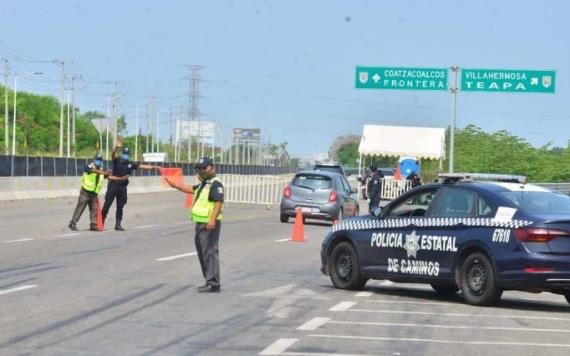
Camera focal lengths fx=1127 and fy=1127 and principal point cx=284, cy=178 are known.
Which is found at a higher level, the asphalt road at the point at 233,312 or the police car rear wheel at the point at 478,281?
the police car rear wheel at the point at 478,281

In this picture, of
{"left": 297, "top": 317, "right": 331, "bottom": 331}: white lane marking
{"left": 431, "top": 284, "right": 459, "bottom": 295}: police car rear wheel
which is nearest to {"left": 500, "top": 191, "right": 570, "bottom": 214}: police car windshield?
{"left": 431, "top": 284, "right": 459, "bottom": 295}: police car rear wheel

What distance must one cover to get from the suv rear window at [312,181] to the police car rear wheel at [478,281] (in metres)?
18.5

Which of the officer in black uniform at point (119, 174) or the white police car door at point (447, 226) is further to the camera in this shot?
the officer in black uniform at point (119, 174)

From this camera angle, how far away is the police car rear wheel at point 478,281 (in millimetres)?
13156

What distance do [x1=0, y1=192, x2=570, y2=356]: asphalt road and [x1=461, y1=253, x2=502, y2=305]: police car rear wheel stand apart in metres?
0.16

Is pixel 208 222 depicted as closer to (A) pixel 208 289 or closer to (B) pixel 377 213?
(A) pixel 208 289

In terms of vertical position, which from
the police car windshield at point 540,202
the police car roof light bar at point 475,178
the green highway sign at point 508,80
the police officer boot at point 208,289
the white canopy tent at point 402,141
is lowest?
the police officer boot at point 208,289

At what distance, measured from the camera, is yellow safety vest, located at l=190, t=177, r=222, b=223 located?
1430cm

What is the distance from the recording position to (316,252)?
22.1m

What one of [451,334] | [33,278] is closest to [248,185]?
[33,278]

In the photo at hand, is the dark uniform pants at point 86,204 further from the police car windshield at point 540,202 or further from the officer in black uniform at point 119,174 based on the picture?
the police car windshield at point 540,202

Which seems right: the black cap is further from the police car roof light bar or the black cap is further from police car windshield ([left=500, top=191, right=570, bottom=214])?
police car windshield ([left=500, top=191, right=570, bottom=214])

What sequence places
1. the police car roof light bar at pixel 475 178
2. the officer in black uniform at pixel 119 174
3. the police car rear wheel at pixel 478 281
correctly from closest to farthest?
the police car rear wheel at pixel 478 281 → the police car roof light bar at pixel 475 178 → the officer in black uniform at pixel 119 174

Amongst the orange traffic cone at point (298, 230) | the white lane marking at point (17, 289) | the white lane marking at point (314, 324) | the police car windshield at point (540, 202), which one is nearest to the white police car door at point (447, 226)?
the police car windshield at point (540, 202)
